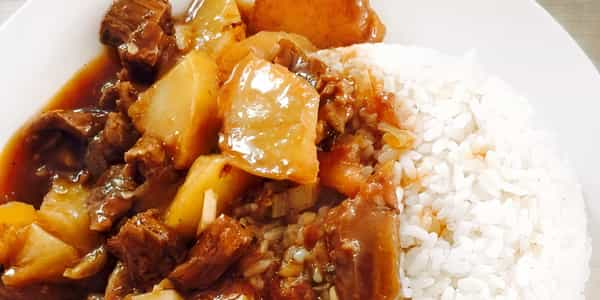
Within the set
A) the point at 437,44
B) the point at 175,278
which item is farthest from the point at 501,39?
the point at 175,278

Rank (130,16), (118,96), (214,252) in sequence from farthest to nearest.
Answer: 1. (130,16)
2. (118,96)
3. (214,252)

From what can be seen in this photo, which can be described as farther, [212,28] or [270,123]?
[212,28]

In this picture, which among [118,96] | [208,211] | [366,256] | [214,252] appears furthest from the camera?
[118,96]

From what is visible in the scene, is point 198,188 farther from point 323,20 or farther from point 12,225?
point 323,20

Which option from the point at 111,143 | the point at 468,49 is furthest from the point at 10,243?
the point at 468,49

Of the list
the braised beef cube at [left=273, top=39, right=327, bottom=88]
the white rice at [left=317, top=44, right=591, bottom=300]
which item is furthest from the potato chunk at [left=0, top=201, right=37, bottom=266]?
the white rice at [left=317, top=44, right=591, bottom=300]

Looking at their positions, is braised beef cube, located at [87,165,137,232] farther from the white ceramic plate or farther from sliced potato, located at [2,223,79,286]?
the white ceramic plate
